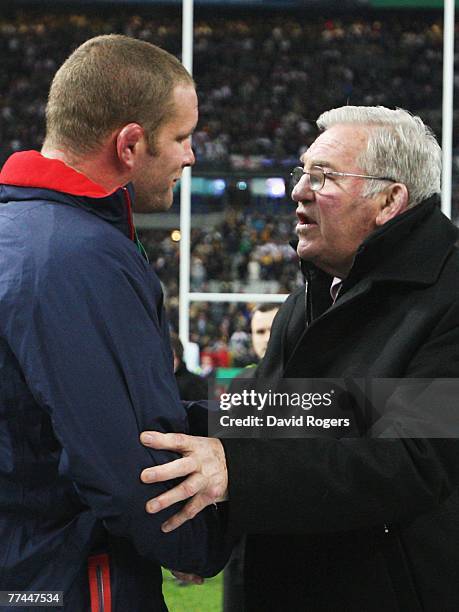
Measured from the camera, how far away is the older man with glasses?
1408 millimetres

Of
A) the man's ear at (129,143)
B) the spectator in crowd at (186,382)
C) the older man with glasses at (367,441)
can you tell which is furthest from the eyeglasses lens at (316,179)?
the spectator in crowd at (186,382)

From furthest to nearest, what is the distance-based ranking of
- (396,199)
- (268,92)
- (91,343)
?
(268,92), (396,199), (91,343)

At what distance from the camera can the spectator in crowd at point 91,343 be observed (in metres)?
1.23

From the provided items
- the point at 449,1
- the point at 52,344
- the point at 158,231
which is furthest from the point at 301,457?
the point at 158,231

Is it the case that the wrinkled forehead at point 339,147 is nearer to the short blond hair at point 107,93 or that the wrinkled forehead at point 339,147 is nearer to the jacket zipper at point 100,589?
the short blond hair at point 107,93

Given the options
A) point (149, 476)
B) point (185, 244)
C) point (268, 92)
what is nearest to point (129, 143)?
point (149, 476)

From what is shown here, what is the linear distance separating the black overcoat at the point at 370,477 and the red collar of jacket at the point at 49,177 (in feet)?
1.40

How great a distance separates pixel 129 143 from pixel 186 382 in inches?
117

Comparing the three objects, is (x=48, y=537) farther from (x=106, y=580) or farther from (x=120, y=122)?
(x=120, y=122)

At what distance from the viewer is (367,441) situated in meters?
1.45

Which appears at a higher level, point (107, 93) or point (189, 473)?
point (107, 93)

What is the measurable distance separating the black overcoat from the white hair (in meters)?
0.10

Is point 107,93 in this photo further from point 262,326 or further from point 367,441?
point 262,326

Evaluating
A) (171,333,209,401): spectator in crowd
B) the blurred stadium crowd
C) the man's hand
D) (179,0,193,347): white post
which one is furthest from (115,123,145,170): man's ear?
the blurred stadium crowd
